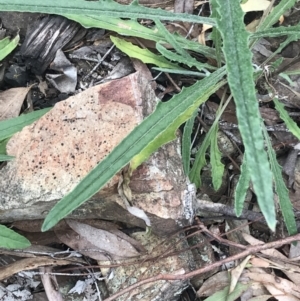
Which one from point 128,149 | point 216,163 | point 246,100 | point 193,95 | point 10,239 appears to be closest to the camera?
point 246,100

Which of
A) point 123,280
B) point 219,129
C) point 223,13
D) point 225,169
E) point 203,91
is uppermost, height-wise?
point 223,13

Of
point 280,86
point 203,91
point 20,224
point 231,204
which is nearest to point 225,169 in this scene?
point 231,204

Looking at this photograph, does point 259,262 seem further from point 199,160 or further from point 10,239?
point 10,239

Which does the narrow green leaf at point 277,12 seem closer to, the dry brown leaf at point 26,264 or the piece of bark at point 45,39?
the piece of bark at point 45,39

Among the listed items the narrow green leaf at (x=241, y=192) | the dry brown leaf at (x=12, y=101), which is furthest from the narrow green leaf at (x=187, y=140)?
the dry brown leaf at (x=12, y=101)

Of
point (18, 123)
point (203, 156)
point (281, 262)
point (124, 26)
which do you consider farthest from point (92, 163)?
point (281, 262)

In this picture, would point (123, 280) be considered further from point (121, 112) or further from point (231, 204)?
point (121, 112)

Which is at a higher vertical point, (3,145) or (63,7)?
(63,7)

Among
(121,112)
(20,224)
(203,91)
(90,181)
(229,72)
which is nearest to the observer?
(229,72)
